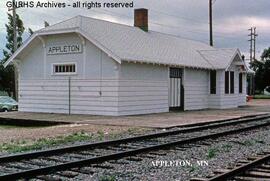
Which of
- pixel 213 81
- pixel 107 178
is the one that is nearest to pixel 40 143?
pixel 107 178

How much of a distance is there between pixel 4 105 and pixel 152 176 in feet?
86.5

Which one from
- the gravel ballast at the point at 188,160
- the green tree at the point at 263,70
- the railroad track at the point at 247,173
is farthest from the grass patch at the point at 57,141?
the green tree at the point at 263,70

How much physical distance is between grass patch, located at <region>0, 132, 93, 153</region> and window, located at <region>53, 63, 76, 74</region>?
962 cm

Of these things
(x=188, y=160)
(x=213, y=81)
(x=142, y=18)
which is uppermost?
→ (x=142, y=18)

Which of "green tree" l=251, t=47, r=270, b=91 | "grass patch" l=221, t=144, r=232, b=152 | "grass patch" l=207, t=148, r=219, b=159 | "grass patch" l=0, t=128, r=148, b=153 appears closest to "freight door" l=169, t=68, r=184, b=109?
"grass patch" l=0, t=128, r=148, b=153

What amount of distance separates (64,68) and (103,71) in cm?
282

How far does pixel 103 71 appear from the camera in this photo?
22.8m

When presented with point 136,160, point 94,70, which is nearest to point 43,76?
point 94,70

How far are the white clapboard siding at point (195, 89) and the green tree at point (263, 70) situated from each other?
39.5 m

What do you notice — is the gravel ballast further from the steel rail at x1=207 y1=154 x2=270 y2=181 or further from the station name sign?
the station name sign

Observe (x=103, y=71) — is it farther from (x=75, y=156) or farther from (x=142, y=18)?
(x=75, y=156)

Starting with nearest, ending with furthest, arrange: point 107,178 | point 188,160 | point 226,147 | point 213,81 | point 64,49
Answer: point 107,178, point 188,160, point 226,147, point 64,49, point 213,81

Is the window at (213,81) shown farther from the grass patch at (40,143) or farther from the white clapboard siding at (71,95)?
the grass patch at (40,143)

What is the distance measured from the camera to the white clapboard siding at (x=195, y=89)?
93.7 ft
